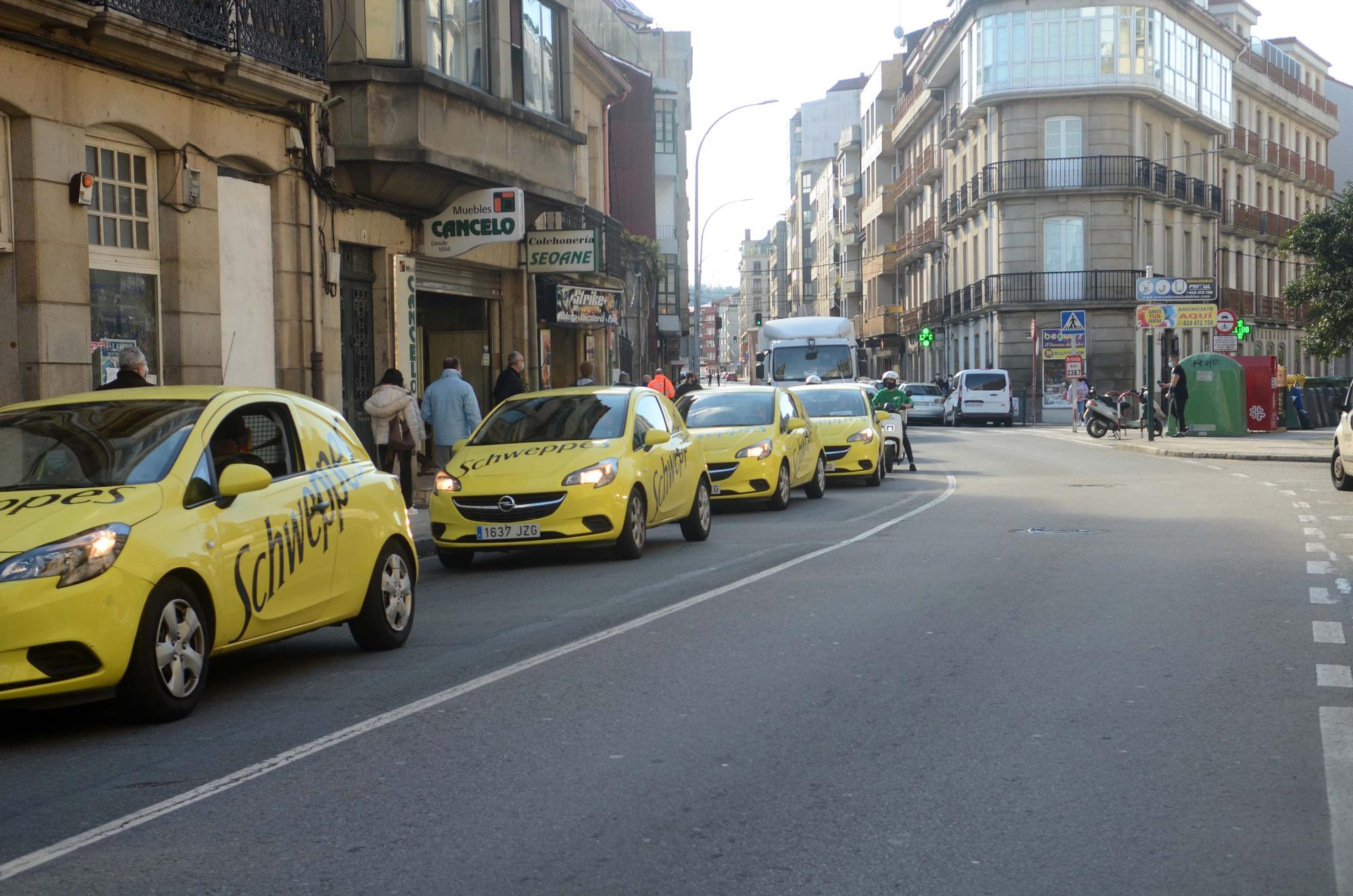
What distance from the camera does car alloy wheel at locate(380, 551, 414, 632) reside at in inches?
361

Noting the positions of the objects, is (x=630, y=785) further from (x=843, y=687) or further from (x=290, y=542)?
(x=290, y=542)

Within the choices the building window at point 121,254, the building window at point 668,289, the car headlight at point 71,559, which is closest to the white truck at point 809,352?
the building window at point 121,254

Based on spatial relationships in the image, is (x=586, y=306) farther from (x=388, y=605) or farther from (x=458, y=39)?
(x=388, y=605)

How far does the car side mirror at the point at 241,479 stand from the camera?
24.8 ft

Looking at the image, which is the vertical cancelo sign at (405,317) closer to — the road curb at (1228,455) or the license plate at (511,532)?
the license plate at (511,532)

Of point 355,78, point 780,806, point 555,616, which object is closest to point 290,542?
point 555,616

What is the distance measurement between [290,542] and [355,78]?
12744mm

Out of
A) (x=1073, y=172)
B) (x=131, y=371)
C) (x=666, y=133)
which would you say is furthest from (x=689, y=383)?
(x=666, y=133)

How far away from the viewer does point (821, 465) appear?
2155 cm

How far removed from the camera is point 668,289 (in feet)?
228

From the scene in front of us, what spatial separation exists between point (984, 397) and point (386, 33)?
117 ft

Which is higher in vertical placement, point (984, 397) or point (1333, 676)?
point (984, 397)

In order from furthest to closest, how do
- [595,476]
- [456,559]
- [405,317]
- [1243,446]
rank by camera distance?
1. [1243,446]
2. [405,317]
3. [456,559]
4. [595,476]

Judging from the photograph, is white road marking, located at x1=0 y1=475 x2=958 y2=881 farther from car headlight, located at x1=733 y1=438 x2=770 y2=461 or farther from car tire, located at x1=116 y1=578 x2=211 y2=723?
car headlight, located at x1=733 y1=438 x2=770 y2=461
